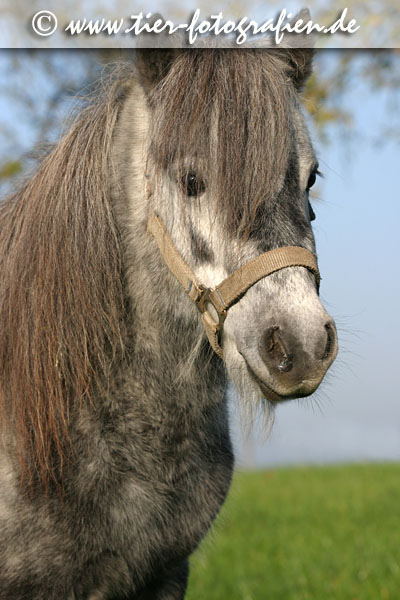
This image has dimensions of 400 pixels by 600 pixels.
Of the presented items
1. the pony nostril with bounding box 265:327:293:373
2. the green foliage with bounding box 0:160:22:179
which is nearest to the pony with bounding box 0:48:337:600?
the pony nostril with bounding box 265:327:293:373

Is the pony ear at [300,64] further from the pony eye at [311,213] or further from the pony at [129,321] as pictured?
the pony eye at [311,213]

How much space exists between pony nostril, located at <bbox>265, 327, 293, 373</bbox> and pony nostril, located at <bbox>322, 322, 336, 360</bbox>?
0.44ft

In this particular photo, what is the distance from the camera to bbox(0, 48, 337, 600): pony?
267cm

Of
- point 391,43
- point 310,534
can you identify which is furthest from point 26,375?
Result: point 391,43

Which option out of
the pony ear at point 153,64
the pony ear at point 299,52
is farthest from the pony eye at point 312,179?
the pony ear at point 153,64

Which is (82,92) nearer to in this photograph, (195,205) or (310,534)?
(195,205)

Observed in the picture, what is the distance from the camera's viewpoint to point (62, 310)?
2.92 meters

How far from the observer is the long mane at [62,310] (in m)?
2.89

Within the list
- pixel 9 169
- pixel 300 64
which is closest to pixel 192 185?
pixel 300 64

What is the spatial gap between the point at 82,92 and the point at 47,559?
2241mm

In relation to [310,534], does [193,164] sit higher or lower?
higher

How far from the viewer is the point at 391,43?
7.81 metres

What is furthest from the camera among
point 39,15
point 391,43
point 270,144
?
point 391,43

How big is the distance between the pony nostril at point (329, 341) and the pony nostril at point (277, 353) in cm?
13
